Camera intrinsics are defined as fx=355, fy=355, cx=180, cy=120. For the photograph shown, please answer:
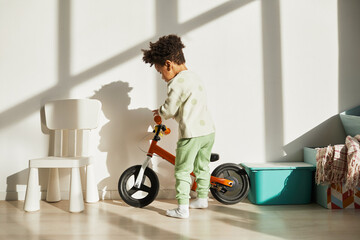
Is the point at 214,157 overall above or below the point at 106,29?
below

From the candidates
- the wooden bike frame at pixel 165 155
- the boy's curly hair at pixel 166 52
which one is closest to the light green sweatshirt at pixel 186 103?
the boy's curly hair at pixel 166 52

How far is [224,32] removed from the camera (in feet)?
8.37

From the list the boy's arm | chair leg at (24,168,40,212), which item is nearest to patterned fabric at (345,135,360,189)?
the boy's arm

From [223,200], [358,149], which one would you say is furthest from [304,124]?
[223,200]

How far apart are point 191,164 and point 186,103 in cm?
36

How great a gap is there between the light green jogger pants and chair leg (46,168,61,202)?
905mm

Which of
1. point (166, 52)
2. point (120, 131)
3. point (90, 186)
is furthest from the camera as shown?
point (120, 131)

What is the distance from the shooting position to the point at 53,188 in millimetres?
2420

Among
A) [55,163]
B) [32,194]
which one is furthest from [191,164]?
[32,194]

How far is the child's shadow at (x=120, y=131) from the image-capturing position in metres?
2.52

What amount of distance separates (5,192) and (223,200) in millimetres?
1525

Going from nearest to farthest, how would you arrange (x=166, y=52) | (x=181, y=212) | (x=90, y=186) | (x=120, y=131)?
(x=181, y=212) < (x=166, y=52) < (x=90, y=186) < (x=120, y=131)

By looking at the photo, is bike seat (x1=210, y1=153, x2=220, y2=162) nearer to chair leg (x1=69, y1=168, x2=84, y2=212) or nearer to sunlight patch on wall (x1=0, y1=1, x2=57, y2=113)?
chair leg (x1=69, y1=168, x2=84, y2=212)

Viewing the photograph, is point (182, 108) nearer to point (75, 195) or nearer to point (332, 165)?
point (75, 195)
